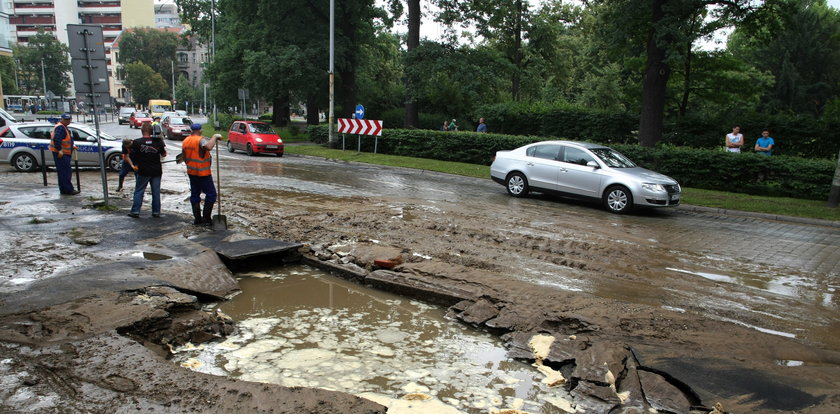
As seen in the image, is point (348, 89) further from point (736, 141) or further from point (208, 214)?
point (208, 214)

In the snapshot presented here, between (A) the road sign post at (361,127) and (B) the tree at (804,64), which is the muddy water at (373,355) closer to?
(A) the road sign post at (361,127)

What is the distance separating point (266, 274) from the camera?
7.45 metres

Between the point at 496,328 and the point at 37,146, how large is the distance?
17298 millimetres

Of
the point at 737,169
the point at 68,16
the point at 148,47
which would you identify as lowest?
the point at 737,169

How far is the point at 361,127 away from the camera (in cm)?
2558

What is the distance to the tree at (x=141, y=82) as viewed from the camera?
10806cm

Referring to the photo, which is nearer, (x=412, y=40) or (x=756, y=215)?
(x=756, y=215)

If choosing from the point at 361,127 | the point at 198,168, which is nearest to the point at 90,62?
the point at 198,168

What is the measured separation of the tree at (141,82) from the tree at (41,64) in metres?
10.1

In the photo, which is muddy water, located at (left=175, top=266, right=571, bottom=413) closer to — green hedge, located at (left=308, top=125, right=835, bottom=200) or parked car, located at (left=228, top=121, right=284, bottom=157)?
green hedge, located at (left=308, top=125, right=835, bottom=200)

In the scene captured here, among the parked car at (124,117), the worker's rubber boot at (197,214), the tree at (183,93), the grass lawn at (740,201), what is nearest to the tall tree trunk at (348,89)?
the grass lawn at (740,201)

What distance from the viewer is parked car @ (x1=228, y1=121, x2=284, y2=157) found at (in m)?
25.3

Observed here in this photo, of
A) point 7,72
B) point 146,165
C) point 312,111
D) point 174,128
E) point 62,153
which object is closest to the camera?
point 146,165

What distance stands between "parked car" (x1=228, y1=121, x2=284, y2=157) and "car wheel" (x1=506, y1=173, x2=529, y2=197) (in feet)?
45.6
